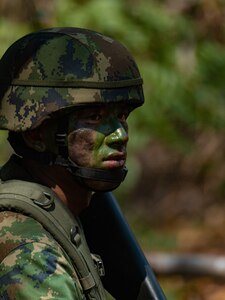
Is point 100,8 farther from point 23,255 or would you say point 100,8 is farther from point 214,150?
point 23,255

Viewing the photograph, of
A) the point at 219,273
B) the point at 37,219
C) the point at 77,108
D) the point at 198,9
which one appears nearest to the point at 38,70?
the point at 77,108

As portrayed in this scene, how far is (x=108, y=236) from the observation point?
432 cm

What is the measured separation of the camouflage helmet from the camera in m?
3.58

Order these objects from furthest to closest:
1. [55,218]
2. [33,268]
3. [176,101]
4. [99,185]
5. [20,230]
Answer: [176,101], [99,185], [55,218], [20,230], [33,268]

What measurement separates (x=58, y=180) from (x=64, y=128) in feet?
0.72

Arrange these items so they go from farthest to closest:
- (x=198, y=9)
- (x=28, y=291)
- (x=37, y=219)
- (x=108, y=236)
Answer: (x=198, y=9), (x=108, y=236), (x=37, y=219), (x=28, y=291)

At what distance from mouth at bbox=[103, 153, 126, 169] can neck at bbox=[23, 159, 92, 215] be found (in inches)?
6.3

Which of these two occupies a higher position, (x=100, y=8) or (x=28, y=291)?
(x=100, y=8)

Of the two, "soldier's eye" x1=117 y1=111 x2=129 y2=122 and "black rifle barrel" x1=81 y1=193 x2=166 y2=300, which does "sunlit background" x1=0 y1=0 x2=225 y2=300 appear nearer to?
"black rifle barrel" x1=81 y1=193 x2=166 y2=300

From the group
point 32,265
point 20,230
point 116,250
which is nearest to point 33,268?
point 32,265

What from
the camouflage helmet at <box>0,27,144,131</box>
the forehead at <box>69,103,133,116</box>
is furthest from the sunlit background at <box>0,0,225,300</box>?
the forehead at <box>69,103,133,116</box>

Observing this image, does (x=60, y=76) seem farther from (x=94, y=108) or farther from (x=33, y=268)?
(x=33, y=268)

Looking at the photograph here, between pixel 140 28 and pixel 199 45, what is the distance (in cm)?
118

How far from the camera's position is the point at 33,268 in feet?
10.7
